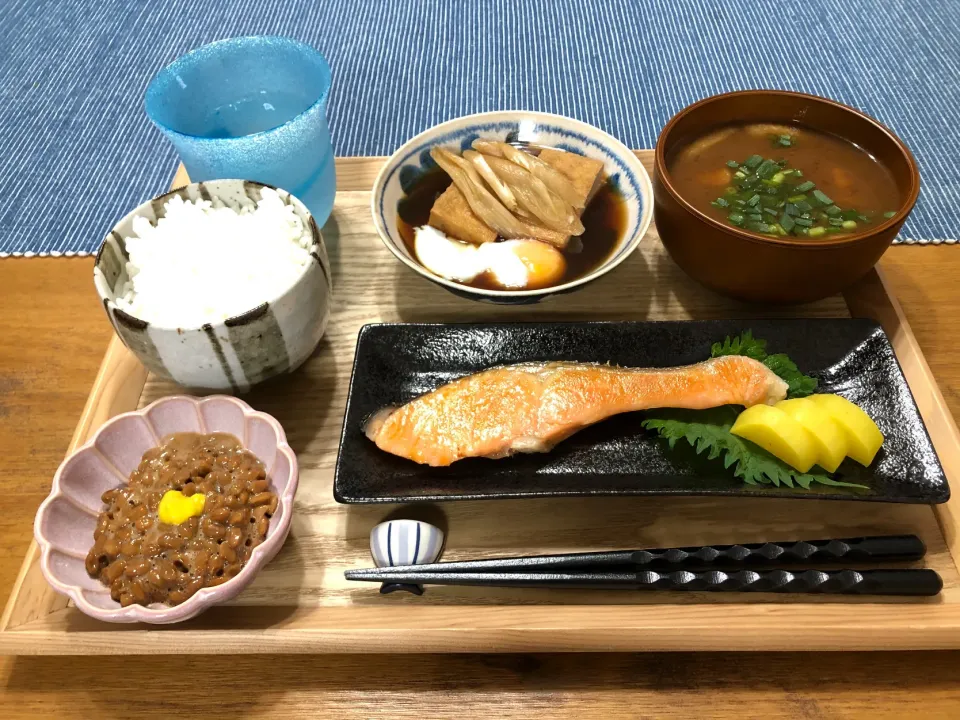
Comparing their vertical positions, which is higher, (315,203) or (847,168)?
(847,168)

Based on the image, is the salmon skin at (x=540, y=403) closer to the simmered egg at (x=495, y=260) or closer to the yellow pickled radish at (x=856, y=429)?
the yellow pickled radish at (x=856, y=429)

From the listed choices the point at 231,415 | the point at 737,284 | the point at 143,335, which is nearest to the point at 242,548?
the point at 231,415

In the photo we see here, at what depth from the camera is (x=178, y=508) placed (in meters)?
1.24

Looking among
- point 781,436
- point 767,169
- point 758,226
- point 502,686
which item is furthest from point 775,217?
point 502,686

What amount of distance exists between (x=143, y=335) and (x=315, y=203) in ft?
2.25

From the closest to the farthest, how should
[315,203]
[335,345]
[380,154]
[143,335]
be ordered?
1. [143,335]
2. [335,345]
3. [315,203]
4. [380,154]

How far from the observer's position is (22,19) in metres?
3.32

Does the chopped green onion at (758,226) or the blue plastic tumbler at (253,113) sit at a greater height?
the blue plastic tumbler at (253,113)

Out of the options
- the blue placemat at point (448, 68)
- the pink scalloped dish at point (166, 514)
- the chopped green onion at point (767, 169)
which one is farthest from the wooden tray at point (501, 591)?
the blue placemat at point (448, 68)

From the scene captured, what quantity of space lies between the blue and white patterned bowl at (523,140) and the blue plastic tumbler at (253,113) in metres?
0.21

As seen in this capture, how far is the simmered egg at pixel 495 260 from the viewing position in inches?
68.6

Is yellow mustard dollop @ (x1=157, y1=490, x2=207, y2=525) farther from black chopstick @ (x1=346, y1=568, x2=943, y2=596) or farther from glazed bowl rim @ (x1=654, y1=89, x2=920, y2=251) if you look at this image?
glazed bowl rim @ (x1=654, y1=89, x2=920, y2=251)

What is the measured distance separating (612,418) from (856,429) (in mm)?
501

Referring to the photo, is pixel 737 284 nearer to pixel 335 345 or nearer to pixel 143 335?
pixel 335 345
